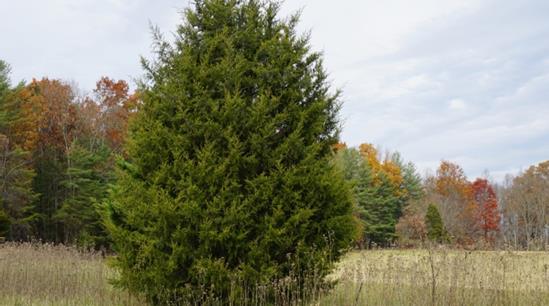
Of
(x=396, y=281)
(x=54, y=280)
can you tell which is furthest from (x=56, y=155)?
(x=396, y=281)

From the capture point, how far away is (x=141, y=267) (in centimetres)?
657

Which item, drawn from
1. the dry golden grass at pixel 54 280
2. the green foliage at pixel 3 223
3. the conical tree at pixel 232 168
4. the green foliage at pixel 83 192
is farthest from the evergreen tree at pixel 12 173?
the conical tree at pixel 232 168

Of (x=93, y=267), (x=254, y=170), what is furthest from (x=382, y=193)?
(x=254, y=170)

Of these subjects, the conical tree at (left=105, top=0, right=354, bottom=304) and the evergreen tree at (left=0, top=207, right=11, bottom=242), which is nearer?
the conical tree at (left=105, top=0, right=354, bottom=304)

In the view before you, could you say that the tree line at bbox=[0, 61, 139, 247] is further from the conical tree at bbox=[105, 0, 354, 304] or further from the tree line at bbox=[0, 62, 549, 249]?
the conical tree at bbox=[105, 0, 354, 304]

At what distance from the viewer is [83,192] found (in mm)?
29375

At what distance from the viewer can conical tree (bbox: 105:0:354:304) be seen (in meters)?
6.14

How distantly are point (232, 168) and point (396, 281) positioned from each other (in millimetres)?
2759

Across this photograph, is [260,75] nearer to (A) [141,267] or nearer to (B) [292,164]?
(B) [292,164]

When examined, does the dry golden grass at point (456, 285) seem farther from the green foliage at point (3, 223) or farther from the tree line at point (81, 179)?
the green foliage at point (3, 223)

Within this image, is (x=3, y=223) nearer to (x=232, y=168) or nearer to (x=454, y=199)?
(x=232, y=168)

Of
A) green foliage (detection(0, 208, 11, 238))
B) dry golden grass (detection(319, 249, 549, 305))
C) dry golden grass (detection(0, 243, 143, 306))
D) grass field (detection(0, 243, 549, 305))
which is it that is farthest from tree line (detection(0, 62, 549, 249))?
dry golden grass (detection(319, 249, 549, 305))

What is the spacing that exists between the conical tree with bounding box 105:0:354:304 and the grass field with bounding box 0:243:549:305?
0.89 m

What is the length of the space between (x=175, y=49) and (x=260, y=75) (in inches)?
58.5
